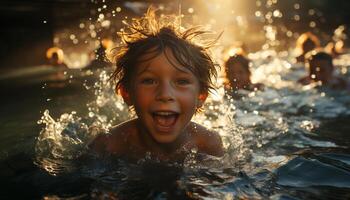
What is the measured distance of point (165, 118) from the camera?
337cm

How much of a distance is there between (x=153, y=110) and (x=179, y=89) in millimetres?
270

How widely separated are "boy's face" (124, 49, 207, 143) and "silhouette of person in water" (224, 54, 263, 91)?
4.21m

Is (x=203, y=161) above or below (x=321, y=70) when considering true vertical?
below

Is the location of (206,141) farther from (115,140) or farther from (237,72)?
(237,72)

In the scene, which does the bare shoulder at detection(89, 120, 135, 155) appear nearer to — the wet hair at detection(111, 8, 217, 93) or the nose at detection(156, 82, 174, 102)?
the wet hair at detection(111, 8, 217, 93)

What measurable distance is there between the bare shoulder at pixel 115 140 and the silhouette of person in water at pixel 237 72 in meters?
3.80

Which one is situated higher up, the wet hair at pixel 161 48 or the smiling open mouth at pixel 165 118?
the wet hair at pixel 161 48

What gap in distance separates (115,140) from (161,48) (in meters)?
1.01

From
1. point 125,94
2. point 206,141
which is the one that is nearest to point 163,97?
point 125,94

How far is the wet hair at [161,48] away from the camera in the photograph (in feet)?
11.6

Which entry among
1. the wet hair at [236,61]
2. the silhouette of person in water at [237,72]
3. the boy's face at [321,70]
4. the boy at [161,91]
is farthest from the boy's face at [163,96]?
the boy's face at [321,70]

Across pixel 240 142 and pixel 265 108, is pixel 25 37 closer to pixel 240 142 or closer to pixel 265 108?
pixel 265 108

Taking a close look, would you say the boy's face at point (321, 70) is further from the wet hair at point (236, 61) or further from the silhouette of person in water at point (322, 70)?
the wet hair at point (236, 61)

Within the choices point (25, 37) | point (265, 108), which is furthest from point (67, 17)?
point (265, 108)
